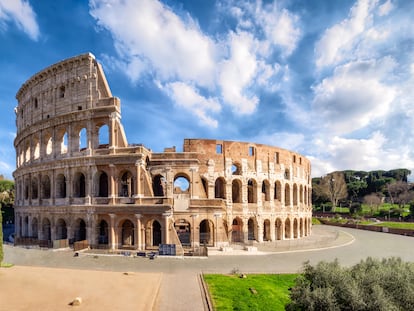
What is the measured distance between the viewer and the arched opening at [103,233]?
27627 millimetres

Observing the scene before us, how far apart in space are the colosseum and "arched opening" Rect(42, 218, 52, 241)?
0.10m

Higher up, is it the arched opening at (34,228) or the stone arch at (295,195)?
the stone arch at (295,195)

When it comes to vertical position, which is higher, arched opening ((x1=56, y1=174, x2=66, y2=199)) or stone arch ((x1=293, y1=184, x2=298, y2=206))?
arched opening ((x1=56, y1=174, x2=66, y2=199))

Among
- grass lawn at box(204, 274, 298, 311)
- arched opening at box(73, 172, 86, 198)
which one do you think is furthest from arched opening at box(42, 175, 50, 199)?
grass lawn at box(204, 274, 298, 311)

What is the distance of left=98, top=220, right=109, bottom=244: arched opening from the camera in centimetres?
2763

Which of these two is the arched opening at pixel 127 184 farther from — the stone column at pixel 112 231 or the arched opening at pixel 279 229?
the arched opening at pixel 279 229

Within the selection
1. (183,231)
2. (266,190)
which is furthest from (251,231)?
(183,231)

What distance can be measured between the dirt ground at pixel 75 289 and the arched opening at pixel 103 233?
9.79 m

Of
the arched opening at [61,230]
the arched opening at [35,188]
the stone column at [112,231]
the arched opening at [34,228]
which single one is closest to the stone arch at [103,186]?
the stone column at [112,231]

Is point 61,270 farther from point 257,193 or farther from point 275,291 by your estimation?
point 257,193

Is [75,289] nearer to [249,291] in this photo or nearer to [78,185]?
[249,291]

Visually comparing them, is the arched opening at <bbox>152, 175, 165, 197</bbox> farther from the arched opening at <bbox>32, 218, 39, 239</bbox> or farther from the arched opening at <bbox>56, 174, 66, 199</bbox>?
the arched opening at <bbox>32, 218, 39, 239</bbox>

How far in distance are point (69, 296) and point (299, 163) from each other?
3297 centimetres

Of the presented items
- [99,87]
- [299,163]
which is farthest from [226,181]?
[99,87]
